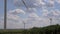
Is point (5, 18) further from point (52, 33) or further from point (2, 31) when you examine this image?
point (52, 33)

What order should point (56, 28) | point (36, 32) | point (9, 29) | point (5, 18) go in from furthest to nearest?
point (9, 29) → point (5, 18) → point (36, 32) → point (56, 28)

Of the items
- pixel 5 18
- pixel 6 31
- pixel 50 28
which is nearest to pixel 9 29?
pixel 6 31

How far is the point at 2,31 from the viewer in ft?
76.4

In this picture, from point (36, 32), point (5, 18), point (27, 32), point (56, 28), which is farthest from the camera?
point (5, 18)

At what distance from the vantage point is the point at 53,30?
58.0ft

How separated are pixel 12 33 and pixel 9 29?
37.2 inches

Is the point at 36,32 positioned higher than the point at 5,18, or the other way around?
the point at 5,18

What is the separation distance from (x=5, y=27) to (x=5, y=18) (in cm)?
120

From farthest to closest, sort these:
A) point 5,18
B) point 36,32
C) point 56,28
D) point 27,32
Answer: point 5,18 < point 27,32 < point 36,32 < point 56,28

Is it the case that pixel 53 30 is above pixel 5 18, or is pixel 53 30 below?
below

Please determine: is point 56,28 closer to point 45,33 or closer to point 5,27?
point 45,33

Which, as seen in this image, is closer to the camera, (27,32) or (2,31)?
(27,32)

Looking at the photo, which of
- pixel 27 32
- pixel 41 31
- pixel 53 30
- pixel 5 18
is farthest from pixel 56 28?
pixel 5 18

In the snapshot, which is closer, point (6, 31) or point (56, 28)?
point (56, 28)
